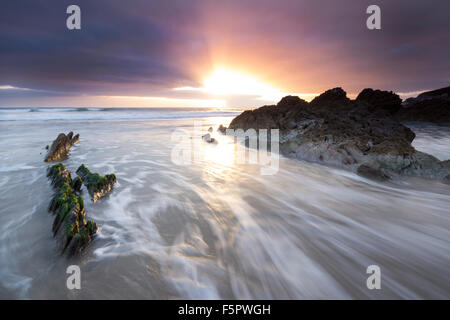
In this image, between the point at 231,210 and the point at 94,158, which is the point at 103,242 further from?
the point at 94,158

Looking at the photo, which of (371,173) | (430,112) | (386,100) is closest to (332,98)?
(386,100)

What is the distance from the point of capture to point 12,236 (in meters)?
2.59

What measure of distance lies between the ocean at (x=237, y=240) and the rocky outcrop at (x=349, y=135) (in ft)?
1.77

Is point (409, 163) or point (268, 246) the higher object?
point (409, 163)

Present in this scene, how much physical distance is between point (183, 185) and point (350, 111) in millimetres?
8014

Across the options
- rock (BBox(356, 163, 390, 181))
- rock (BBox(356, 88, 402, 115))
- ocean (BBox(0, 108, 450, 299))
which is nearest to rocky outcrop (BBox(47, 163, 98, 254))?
ocean (BBox(0, 108, 450, 299))

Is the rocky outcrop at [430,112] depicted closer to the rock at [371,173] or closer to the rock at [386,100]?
the rock at [386,100]

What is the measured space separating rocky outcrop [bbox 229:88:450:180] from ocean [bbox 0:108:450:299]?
54 cm

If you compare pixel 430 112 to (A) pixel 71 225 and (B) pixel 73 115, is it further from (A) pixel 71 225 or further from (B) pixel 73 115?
(B) pixel 73 115

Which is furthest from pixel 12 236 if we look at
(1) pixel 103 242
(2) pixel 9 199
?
(2) pixel 9 199

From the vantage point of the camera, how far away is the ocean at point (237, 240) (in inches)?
77.7

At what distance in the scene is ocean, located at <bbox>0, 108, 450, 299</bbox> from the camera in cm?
197

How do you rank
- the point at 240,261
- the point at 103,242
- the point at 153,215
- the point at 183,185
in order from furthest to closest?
1. the point at 183,185
2. the point at 153,215
3. the point at 103,242
4. the point at 240,261

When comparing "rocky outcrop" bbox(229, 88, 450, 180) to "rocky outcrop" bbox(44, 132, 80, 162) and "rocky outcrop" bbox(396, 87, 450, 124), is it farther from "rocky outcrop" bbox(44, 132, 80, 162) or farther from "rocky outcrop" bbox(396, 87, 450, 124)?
"rocky outcrop" bbox(396, 87, 450, 124)
